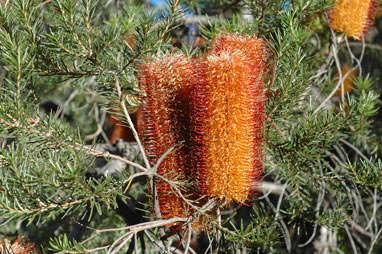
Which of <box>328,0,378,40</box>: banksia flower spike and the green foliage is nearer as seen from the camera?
the green foliage

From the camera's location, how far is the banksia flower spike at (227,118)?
1.93 feet

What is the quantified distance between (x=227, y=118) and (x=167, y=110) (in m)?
0.10

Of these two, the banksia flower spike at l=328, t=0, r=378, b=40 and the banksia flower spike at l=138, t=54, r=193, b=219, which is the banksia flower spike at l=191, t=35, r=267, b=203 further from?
the banksia flower spike at l=328, t=0, r=378, b=40

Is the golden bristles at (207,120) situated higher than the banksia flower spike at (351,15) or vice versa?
the banksia flower spike at (351,15)

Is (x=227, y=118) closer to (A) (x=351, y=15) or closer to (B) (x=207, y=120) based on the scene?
(B) (x=207, y=120)

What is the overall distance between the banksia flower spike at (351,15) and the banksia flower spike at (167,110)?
477 millimetres

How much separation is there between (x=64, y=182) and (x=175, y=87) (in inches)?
8.9

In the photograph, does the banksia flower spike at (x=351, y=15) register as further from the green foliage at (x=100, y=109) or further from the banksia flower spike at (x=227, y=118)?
the banksia flower spike at (x=227, y=118)

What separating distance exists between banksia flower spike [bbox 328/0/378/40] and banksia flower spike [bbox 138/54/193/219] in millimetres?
477

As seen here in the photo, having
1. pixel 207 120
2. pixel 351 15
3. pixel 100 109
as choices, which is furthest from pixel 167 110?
pixel 351 15

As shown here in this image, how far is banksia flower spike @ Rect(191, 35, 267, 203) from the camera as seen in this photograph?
0.59m

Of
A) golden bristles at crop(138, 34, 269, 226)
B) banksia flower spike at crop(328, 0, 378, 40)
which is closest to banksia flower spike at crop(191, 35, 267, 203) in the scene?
golden bristles at crop(138, 34, 269, 226)

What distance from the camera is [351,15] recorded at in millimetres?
943

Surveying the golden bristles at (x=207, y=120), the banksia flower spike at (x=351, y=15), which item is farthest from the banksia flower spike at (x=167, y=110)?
the banksia flower spike at (x=351, y=15)
